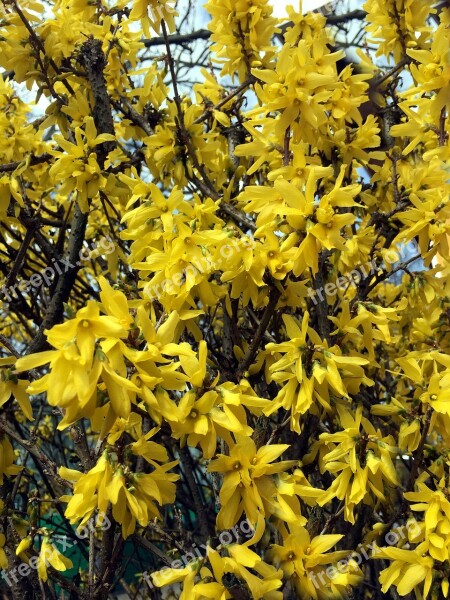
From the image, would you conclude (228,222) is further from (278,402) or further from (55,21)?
(55,21)

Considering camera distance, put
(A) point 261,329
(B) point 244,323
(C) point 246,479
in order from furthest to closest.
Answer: (B) point 244,323, (A) point 261,329, (C) point 246,479

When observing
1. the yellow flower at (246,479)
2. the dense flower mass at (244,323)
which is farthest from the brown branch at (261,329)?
the yellow flower at (246,479)

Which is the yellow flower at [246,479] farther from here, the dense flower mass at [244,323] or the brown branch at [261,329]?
the brown branch at [261,329]

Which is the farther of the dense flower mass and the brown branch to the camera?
the brown branch

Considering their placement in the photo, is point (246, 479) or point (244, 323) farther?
point (244, 323)

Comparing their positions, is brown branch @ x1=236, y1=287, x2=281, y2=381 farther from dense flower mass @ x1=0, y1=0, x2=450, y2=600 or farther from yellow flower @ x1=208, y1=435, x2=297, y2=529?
yellow flower @ x1=208, y1=435, x2=297, y2=529

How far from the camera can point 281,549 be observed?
1.46m

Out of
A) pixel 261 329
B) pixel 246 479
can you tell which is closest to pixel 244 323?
pixel 261 329

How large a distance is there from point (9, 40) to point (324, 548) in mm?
2145

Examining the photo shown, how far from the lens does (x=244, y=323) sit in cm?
241

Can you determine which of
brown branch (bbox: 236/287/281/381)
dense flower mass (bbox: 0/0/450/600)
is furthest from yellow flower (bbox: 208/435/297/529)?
brown branch (bbox: 236/287/281/381)

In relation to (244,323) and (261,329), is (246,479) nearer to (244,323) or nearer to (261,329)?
(261,329)

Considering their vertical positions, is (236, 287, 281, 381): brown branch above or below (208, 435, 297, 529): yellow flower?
above

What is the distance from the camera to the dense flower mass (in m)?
1.28
